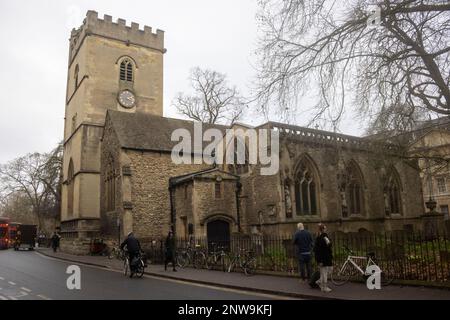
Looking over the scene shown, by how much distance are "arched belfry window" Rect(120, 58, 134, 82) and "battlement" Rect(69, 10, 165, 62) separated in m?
1.92

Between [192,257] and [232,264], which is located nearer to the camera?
[232,264]

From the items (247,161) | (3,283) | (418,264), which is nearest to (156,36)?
(247,161)

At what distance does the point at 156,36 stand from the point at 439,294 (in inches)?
1443

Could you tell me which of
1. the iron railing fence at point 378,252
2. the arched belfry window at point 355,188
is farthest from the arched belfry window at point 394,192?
the iron railing fence at point 378,252

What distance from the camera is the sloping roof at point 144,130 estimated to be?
27766 mm

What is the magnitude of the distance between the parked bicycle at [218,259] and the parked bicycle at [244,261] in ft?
1.34

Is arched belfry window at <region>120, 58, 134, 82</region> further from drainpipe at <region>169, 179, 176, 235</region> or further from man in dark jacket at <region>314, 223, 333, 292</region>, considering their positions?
man in dark jacket at <region>314, 223, 333, 292</region>

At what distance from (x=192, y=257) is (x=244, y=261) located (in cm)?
401

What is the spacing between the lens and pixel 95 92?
35.0m

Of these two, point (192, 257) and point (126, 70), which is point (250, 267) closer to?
point (192, 257)

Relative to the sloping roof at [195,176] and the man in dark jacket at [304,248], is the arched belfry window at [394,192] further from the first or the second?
the man in dark jacket at [304,248]

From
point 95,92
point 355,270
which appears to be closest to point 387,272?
point 355,270
